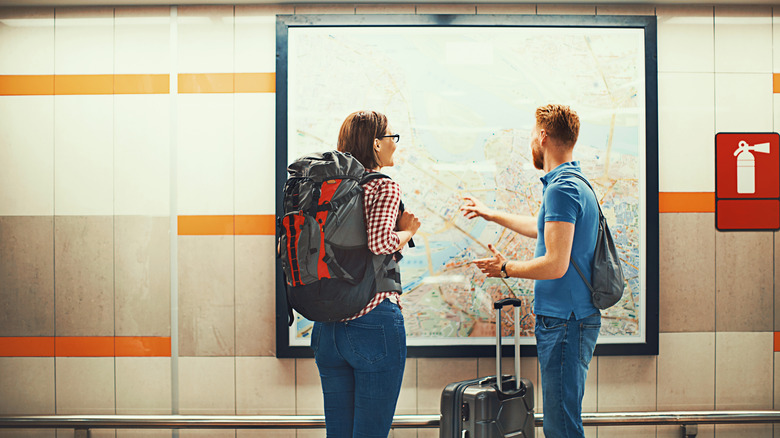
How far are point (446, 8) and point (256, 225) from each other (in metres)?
1.59

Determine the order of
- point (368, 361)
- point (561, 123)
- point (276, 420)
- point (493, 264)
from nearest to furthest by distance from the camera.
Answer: point (368, 361)
point (561, 123)
point (493, 264)
point (276, 420)

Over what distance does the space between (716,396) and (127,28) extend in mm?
3896

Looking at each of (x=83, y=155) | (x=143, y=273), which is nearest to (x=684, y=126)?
(x=143, y=273)

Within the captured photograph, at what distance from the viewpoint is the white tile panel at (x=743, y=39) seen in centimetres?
270

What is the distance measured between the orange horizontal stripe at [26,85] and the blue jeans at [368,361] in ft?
7.20

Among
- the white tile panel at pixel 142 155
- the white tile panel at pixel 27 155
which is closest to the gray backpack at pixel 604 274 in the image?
the white tile panel at pixel 142 155

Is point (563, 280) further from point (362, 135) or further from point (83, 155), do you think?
point (83, 155)

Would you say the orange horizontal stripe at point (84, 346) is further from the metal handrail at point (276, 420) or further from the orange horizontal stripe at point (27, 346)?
the metal handrail at point (276, 420)

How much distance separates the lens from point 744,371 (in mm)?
2717

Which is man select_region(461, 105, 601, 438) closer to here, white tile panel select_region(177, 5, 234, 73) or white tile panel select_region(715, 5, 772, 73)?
white tile panel select_region(715, 5, 772, 73)

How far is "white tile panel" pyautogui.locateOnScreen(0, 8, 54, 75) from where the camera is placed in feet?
8.81

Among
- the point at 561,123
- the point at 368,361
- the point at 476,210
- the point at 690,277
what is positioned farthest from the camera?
the point at 690,277

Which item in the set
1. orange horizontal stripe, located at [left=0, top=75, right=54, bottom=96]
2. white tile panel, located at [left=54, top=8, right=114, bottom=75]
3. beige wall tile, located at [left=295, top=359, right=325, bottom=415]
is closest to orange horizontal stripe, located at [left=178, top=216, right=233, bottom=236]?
beige wall tile, located at [left=295, top=359, right=325, bottom=415]

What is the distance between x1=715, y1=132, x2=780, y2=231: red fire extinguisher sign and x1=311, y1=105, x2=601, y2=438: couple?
126cm
